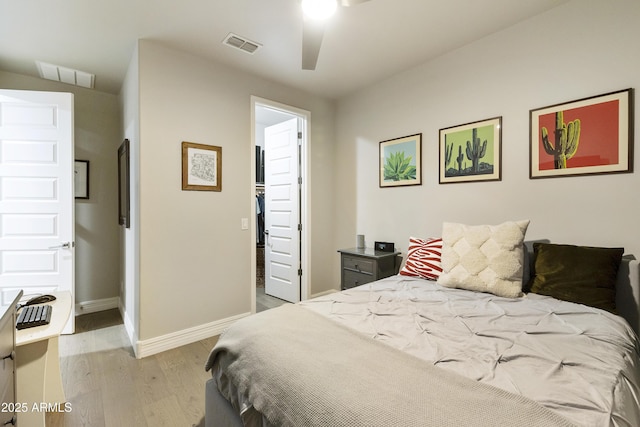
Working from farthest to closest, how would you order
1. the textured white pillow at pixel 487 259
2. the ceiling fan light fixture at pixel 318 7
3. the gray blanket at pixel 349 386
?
1. the textured white pillow at pixel 487 259
2. the ceiling fan light fixture at pixel 318 7
3. the gray blanket at pixel 349 386

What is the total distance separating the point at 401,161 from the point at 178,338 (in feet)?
9.17

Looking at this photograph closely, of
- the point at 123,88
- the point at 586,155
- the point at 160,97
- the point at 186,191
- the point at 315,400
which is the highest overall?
the point at 123,88

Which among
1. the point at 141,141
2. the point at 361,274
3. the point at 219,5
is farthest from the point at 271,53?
the point at 361,274

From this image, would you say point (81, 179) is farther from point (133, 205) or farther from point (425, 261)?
point (425, 261)

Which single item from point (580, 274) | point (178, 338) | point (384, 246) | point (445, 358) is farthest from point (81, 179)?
point (580, 274)

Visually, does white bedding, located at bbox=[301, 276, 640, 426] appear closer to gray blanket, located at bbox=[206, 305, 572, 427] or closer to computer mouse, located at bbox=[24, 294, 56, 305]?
gray blanket, located at bbox=[206, 305, 572, 427]

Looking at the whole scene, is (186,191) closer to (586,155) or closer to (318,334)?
(318,334)

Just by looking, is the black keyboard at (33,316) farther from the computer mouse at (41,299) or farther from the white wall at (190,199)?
the white wall at (190,199)

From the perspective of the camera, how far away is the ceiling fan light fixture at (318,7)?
1.42 meters

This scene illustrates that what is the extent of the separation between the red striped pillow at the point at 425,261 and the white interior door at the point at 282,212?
164cm

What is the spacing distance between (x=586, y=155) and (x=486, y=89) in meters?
0.92

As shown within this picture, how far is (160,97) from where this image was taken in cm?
256

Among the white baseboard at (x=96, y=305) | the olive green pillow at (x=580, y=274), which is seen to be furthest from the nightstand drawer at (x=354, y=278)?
the white baseboard at (x=96, y=305)

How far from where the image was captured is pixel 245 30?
2352 mm
